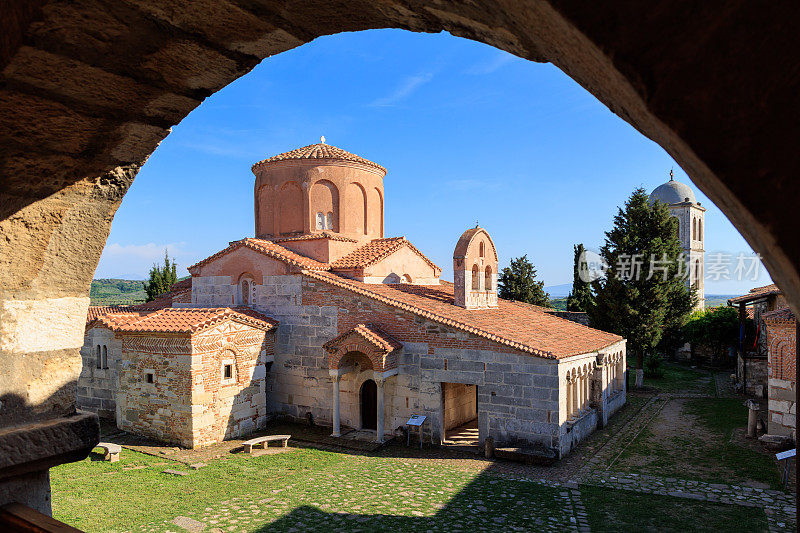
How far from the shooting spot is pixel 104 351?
13.8 meters

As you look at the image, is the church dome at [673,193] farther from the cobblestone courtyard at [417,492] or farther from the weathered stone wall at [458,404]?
the cobblestone courtyard at [417,492]

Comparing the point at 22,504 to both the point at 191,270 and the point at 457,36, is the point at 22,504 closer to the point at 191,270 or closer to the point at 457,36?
the point at 457,36

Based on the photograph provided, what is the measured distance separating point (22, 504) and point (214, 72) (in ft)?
5.65

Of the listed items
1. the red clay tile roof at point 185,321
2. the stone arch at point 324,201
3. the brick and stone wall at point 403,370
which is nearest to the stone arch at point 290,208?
the stone arch at point 324,201

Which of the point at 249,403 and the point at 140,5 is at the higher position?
the point at 140,5

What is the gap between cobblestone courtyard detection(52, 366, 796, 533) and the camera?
291 inches

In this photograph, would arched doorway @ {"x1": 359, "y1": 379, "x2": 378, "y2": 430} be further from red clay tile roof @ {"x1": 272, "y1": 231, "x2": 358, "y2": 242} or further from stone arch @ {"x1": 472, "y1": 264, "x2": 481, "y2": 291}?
red clay tile roof @ {"x1": 272, "y1": 231, "x2": 358, "y2": 242}

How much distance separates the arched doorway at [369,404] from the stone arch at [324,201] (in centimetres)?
586

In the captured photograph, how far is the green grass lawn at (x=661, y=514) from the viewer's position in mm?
7238

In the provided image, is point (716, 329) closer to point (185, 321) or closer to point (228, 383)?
point (228, 383)

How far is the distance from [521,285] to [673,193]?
15.6 meters

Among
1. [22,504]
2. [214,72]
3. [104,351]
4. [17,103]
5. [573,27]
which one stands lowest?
[104,351]

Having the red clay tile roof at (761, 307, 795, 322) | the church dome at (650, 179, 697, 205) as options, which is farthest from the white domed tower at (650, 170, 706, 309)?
the red clay tile roof at (761, 307, 795, 322)

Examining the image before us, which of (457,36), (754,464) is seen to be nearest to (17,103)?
(457,36)
